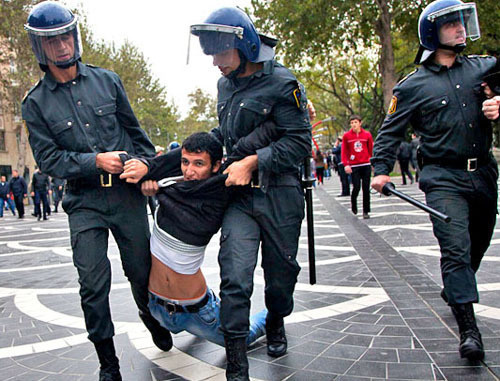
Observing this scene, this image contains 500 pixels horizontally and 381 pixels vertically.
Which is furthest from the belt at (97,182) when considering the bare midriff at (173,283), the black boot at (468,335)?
the black boot at (468,335)

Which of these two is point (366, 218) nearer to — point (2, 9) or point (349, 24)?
point (349, 24)

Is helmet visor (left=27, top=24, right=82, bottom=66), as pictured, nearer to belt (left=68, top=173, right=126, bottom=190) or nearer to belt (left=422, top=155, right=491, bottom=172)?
belt (left=68, top=173, right=126, bottom=190)

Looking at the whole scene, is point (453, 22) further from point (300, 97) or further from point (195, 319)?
point (195, 319)

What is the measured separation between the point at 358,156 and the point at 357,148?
16cm

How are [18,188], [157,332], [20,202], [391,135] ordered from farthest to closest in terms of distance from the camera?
[20,202] < [18,188] < [391,135] < [157,332]

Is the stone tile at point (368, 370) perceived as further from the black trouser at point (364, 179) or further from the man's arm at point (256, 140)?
the black trouser at point (364, 179)

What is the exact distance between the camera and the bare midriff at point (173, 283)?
3041mm

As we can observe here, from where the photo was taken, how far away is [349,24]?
78.7 ft

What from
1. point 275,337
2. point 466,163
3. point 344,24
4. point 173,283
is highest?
point 344,24

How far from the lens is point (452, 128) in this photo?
10.6 ft

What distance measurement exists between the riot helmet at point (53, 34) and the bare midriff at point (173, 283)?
1347 millimetres

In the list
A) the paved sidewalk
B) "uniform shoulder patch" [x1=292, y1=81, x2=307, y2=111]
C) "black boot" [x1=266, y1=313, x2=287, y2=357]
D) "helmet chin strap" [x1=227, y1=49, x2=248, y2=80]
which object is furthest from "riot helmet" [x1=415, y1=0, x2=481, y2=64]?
"black boot" [x1=266, y1=313, x2=287, y2=357]

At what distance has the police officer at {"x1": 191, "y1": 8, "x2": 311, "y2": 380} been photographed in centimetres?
281

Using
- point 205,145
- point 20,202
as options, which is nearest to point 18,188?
point 20,202
